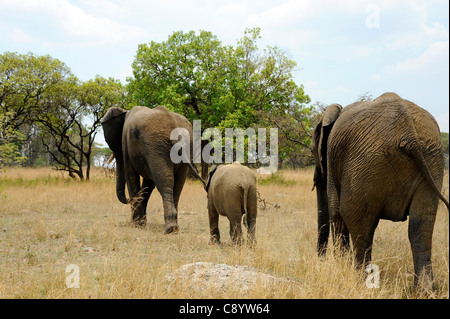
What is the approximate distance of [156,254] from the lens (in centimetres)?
587

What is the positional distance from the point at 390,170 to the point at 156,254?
354 centimetres

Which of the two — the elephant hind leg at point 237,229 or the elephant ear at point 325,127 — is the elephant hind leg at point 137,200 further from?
the elephant ear at point 325,127

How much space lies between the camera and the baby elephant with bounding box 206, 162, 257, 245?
6.45 meters

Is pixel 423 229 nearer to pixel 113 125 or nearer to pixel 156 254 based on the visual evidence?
pixel 156 254

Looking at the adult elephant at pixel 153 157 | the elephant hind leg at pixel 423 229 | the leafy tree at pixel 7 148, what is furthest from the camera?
the leafy tree at pixel 7 148

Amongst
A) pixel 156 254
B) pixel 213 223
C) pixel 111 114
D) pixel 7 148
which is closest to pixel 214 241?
pixel 213 223

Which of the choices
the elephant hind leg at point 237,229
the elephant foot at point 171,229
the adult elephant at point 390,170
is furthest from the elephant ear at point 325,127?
the elephant foot at point 171,229

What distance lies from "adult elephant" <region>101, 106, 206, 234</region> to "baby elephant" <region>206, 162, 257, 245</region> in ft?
3.95

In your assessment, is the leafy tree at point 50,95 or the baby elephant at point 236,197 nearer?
the baby elephant at point 236,197

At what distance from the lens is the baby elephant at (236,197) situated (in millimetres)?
6449

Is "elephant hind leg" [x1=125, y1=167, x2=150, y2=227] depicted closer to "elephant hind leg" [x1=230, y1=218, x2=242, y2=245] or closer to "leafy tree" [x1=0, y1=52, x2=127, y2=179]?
"elephant hind leg" [x1=230, y1=218, x2=242, y2=245]

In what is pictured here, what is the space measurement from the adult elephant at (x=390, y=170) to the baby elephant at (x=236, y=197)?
2.23 meters

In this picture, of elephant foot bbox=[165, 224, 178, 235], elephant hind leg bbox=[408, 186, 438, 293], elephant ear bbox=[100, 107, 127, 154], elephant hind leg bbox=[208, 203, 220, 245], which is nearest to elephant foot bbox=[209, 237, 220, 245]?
elephant hind leg bbox=[208, 203, 220, 245]
